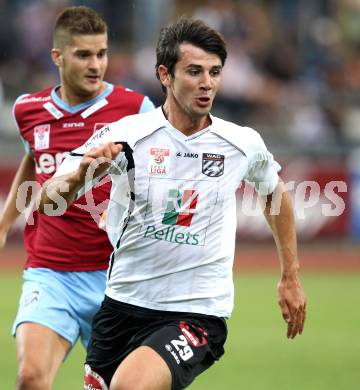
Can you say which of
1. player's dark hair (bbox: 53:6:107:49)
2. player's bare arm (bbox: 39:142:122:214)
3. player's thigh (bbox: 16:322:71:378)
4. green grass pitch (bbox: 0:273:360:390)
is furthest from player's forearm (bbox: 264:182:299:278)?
green grass pitch (bbox: 0:273:360:390)

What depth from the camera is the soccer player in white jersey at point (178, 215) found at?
544cm

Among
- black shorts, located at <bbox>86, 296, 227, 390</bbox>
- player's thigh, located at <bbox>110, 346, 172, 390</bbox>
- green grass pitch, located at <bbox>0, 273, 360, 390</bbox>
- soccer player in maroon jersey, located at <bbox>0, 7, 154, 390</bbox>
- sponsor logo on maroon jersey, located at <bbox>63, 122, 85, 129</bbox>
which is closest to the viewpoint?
player's thigh, located at <bbox>110, 346, 172, 390</bbox>

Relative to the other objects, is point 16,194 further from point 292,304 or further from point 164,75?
point 292,304

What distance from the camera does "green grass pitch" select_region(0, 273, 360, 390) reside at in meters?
8.86

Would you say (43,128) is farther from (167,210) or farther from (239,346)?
(239,346)

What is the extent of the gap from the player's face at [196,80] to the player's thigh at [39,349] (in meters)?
1.69

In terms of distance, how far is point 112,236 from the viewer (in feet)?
18.7

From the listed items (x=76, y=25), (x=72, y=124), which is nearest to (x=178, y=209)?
(x=72, y=124)

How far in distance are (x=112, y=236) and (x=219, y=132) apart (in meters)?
0.85

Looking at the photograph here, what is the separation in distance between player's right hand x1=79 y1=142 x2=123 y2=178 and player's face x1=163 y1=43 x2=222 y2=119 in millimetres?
613

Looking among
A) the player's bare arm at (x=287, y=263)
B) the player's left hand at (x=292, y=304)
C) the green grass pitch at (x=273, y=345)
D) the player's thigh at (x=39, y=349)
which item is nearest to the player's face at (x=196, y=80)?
the player's bare arm at (x=287, y=263)

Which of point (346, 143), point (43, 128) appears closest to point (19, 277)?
point (346, 143)

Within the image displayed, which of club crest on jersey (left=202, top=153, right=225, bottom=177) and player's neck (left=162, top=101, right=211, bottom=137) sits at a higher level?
player's neck (left=162, top=101, right=211, bottom=137)

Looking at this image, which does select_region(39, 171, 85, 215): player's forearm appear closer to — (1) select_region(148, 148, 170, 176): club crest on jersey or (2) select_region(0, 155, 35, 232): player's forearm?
(1) select_region(148, 148, 170, 176): club crest on jersey
